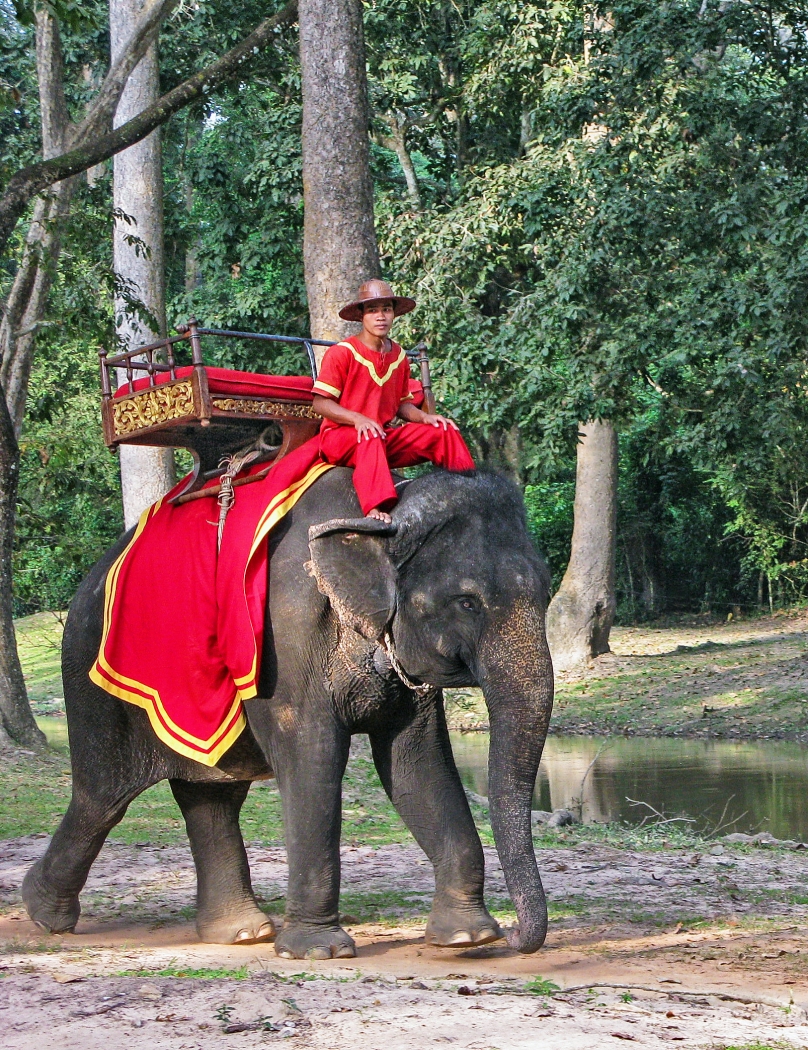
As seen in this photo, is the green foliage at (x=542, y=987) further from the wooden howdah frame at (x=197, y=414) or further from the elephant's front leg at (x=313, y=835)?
→ the wooden howdah frame at (x=197, y=414)

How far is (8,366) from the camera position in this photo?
13.5 m

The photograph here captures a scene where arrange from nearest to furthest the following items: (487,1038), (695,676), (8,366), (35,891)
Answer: (487,1038) < (35,891) < (8,366) < (695,676)

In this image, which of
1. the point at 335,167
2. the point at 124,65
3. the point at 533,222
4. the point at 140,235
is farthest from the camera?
the point at 533,222

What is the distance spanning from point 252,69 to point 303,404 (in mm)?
10078

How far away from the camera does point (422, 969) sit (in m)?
5.06

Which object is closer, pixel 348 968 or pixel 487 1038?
pixel 487 1038

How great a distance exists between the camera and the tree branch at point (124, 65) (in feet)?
39.3

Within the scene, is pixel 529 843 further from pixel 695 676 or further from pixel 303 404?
pixel 695 676

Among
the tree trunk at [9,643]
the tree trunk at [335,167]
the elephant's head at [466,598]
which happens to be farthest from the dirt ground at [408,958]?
the tree trunk at [335,167]

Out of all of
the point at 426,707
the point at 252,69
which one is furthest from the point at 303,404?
the point at 252,69

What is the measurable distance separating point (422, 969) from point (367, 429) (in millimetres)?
1967

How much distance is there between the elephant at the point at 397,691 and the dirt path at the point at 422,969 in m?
0.24

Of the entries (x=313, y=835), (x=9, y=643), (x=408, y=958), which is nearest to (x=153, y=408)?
(x=313, y=835)

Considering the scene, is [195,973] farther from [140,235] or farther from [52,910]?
[140,235]
